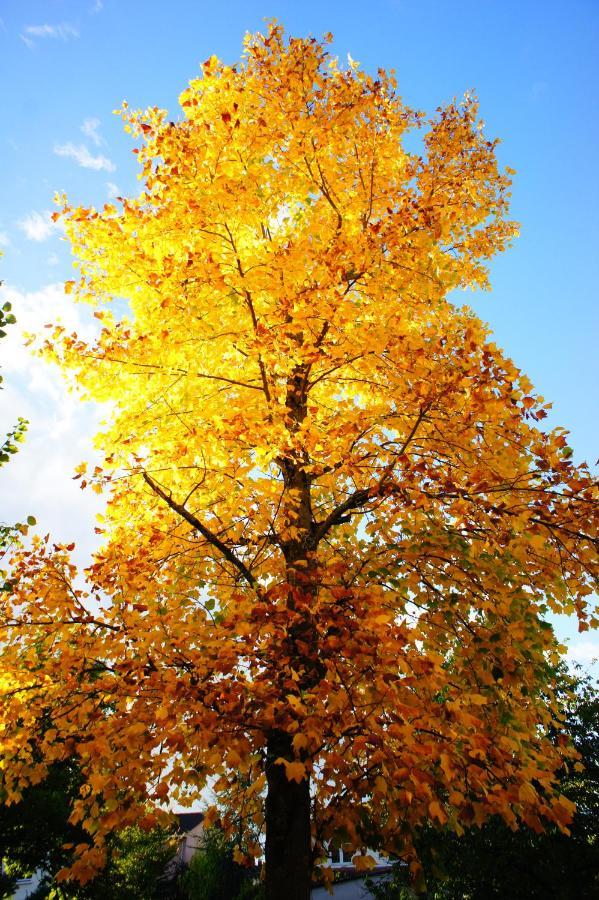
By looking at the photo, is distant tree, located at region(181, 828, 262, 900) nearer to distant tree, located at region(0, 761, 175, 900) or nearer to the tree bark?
distant tree, located at region(0, 761, 175, 900)

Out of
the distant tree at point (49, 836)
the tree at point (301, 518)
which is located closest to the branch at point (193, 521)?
the tree at point (301, 518)

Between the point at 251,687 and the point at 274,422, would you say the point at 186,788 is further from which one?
the point at 274,422

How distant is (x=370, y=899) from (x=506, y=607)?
102 ft

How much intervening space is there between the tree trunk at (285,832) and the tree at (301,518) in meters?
0.02

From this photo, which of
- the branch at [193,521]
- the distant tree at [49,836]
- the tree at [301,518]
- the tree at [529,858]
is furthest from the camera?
the distant tree at [49,836]

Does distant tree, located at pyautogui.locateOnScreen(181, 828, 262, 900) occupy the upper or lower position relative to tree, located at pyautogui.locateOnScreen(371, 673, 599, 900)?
lower

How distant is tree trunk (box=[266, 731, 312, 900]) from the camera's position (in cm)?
410

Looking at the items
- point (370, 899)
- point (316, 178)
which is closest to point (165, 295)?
point (316, 178)

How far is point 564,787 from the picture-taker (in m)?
14.1

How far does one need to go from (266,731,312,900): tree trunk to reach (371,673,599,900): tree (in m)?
10.4

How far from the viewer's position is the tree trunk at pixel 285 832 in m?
4.10

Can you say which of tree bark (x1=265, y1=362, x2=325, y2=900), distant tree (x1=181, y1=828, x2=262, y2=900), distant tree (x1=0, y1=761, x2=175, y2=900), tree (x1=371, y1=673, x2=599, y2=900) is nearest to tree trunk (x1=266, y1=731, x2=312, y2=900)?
tree bark (x1=265, y1=362, x2=325, y2=900)

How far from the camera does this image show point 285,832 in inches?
169

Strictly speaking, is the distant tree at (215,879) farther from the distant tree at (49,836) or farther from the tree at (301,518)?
the tree at (301,518)
